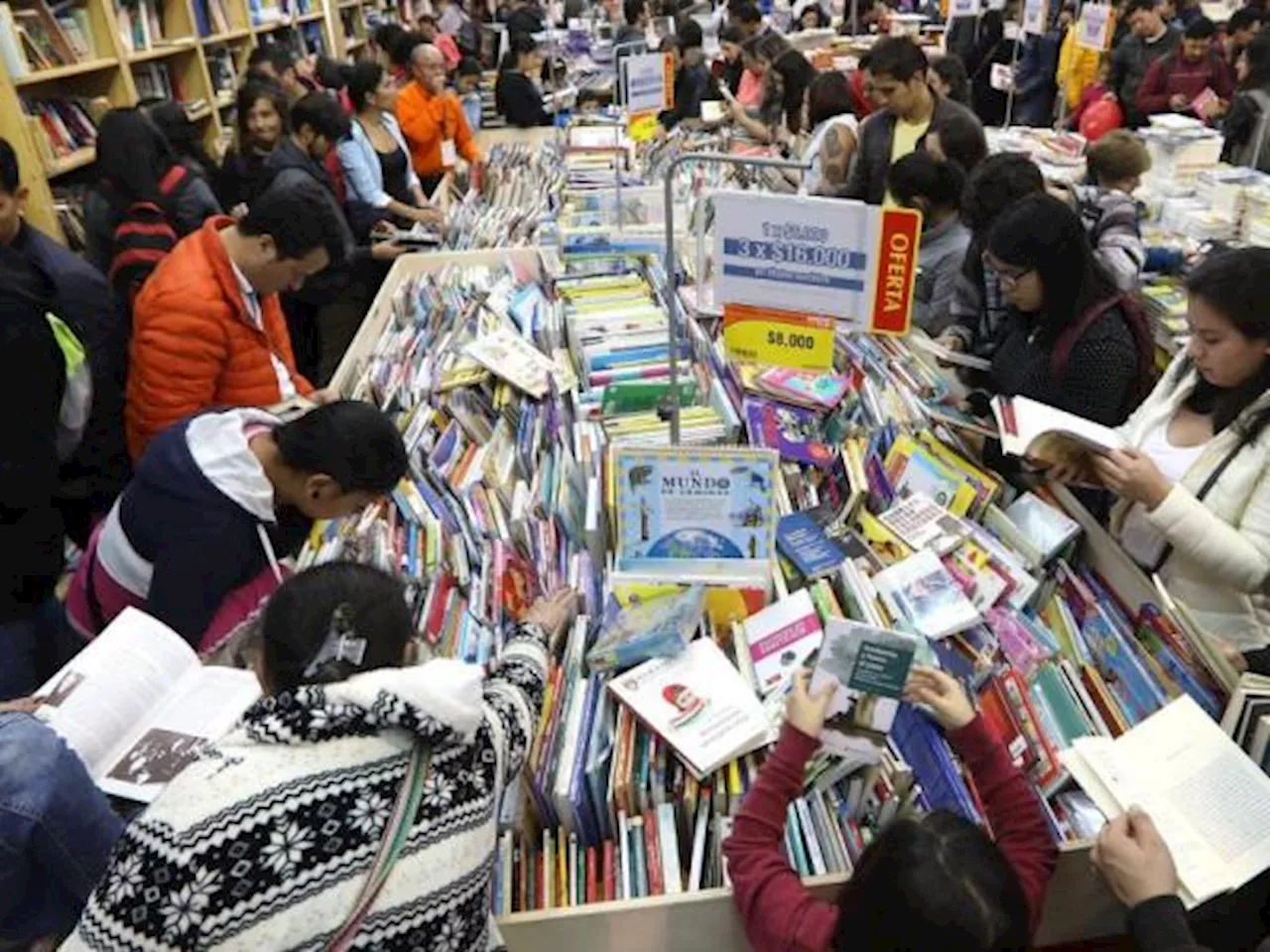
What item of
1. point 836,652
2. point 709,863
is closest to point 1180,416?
point 836,652

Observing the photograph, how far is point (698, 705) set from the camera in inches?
61.8

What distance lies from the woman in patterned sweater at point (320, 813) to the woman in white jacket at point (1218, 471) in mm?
1315

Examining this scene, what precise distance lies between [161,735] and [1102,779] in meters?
1.44

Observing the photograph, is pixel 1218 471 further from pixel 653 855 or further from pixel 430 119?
pixel 430 119

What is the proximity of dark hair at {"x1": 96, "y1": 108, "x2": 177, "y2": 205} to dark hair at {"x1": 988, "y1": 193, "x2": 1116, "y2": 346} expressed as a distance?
2.58 m

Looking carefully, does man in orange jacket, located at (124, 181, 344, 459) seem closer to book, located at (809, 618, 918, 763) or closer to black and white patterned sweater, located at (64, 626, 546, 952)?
black and white patterned sweater, located at (64, 626, 546, 952)

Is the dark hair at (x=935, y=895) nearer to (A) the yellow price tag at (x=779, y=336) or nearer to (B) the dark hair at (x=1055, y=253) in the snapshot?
(A) the yellow price tag at (x=779, y=336)

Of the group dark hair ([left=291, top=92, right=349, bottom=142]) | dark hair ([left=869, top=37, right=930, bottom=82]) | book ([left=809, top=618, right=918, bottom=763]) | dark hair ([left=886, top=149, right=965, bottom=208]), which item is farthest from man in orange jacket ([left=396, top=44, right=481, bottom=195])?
book ([left=809, top=618, right=918, bottom=763])

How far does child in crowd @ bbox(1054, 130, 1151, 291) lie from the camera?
121 inches

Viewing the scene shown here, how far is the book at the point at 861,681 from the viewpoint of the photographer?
51.3 inches

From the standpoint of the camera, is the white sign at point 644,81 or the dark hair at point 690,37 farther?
the dark hair at point 690,37

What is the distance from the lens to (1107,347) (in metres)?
2.10

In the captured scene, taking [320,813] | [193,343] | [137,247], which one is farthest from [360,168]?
[320,813]

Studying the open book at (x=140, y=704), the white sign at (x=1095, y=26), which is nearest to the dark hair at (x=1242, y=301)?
the open book at (x=140, y=704)
